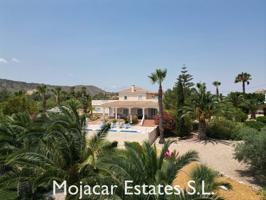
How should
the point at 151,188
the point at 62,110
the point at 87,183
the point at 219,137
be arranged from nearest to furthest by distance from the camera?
the point at 151,188 → the point at 87,183 → the point at 62,110 → the point at 219,137

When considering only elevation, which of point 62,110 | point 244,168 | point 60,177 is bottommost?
point 244,168

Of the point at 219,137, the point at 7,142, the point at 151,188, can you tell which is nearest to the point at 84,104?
the point at 219,137

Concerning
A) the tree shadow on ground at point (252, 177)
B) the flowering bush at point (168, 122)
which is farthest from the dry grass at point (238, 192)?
the flowering bush at point (168, 122)

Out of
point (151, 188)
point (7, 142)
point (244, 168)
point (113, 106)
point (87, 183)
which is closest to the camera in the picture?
point (151, 188)

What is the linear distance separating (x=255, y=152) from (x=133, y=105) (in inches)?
1138

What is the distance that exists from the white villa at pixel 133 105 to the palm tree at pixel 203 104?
13375 millimetres

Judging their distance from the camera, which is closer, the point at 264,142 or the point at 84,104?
the point at 264,142

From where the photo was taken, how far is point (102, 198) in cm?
963

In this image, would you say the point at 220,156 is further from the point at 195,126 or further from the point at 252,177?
the point at 195,126

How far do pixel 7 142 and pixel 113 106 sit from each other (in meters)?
30.7

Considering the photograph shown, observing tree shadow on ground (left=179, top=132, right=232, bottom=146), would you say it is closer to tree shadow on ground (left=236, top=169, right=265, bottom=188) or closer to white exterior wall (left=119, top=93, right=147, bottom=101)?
tree shadow on ground (left=236, top=169, right=265, bottom=188)

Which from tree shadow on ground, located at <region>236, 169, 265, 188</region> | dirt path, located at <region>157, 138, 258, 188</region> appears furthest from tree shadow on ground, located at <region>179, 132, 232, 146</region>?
tree shadow on ground, located at <region>236, 169, 265, 188</region>

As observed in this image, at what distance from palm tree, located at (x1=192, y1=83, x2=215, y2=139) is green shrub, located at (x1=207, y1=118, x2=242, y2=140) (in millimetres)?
2468

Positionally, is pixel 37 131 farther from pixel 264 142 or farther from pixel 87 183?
pixel 264 142
